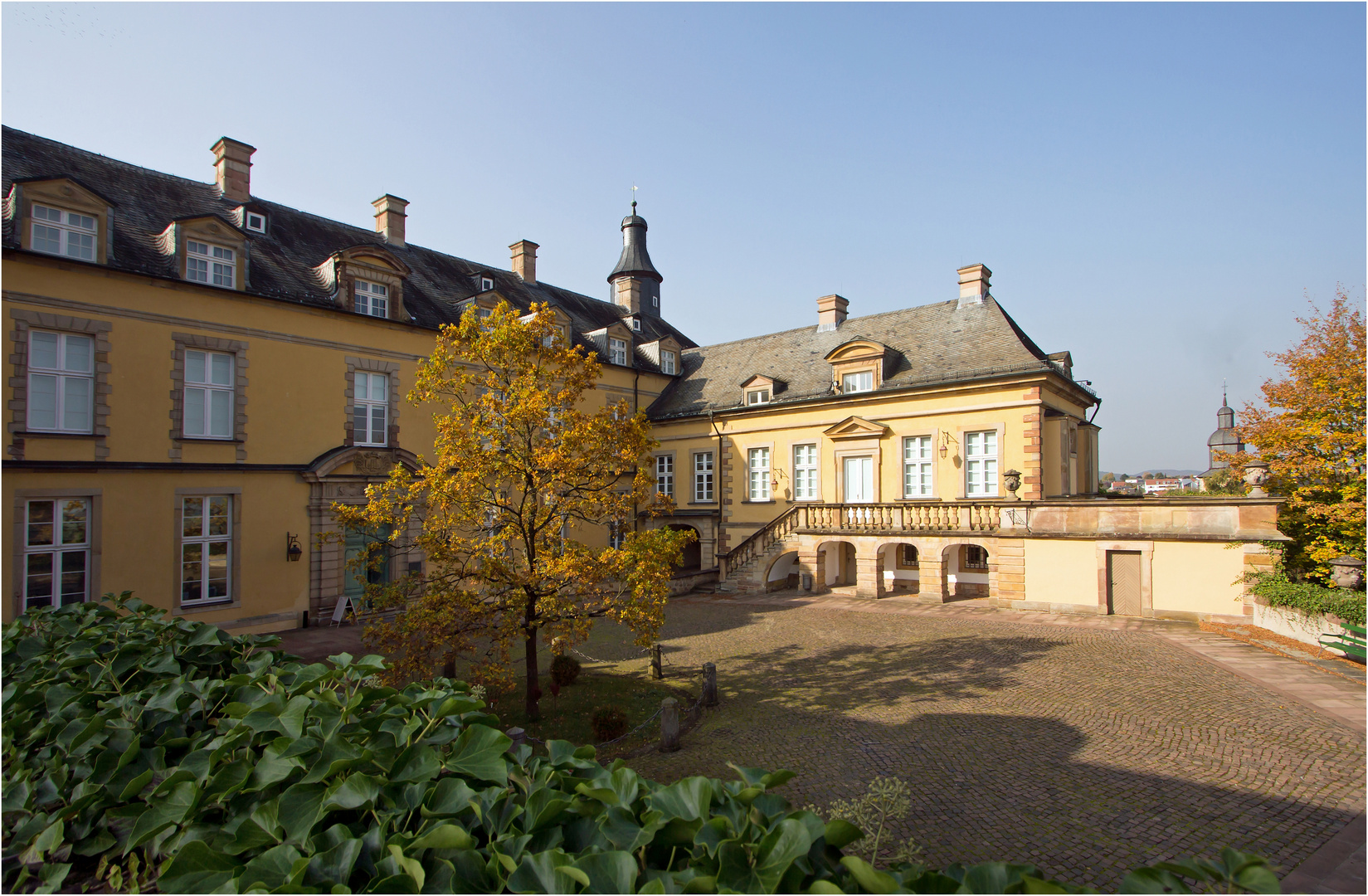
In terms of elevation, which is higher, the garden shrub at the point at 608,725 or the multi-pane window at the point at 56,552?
the multi-pane window at the point at 56,552

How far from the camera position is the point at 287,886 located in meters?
1.69

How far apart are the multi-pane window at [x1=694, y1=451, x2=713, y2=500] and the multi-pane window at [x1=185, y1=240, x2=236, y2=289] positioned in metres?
16.4

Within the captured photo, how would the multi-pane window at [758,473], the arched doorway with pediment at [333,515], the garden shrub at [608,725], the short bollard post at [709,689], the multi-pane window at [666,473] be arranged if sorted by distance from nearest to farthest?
the garden shrub at [608,725]
the short bollard post at [709,689]
the arched doorway with pediment at [333,515]
the multi-pane window at [758,473]
the multi-pane window at [666,473]

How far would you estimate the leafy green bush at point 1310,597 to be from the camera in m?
9.65

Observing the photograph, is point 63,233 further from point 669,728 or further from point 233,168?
point 669,728

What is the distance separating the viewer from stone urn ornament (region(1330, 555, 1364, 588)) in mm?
10227

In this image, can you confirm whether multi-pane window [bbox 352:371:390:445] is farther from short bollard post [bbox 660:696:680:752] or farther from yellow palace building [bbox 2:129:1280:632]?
short bollard post [bbox 660:696:680:752]

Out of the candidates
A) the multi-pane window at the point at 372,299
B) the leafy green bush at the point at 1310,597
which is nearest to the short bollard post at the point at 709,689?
the leafy green bush at the point at 1310,597

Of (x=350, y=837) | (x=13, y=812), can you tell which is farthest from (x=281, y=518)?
(x=350, y=837)

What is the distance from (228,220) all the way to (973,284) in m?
22.7

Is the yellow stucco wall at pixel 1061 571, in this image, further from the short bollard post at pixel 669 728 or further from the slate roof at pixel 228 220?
the slate roof at pixel 228 220

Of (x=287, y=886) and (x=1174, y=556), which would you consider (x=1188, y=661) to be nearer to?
(x=1174, y=556)

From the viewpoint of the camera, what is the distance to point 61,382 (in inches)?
543

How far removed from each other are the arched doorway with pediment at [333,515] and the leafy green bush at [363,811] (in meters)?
14.8
